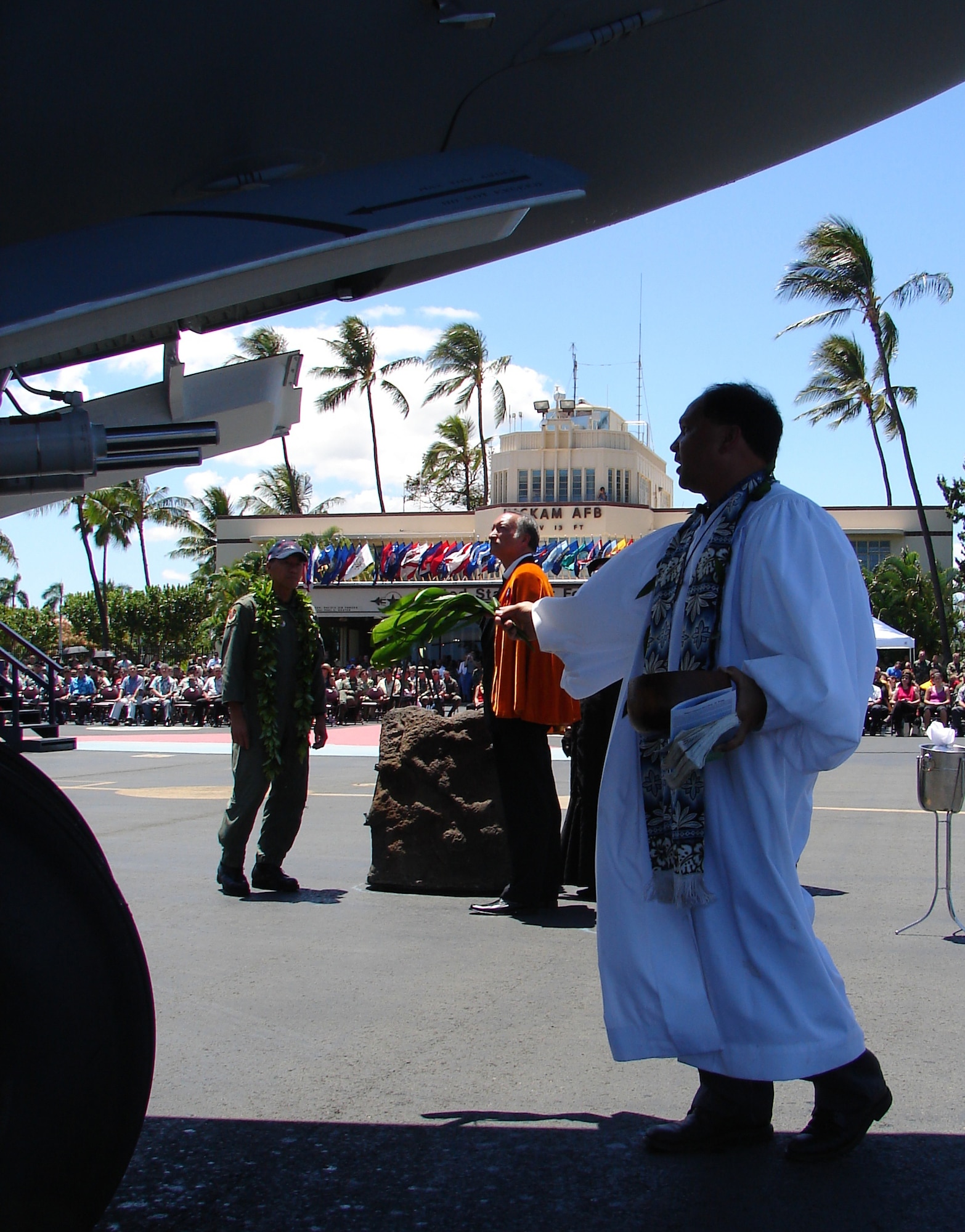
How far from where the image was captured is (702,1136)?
2.88m

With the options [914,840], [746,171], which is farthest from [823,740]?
[914,840]

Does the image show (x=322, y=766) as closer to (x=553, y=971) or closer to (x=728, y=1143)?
(x=553, y=971)

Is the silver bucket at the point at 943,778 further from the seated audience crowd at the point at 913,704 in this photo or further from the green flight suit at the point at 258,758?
the seated audience crowd at the point at 913,704

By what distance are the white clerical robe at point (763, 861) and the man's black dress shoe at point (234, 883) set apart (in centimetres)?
382

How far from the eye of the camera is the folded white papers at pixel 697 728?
8.20 ft

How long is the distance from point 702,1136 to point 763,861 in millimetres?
767

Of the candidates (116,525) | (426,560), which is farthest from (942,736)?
(116,525)

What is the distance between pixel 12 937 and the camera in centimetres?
187

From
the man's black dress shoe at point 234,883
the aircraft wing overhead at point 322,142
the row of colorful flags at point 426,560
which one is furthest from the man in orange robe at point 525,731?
the row of colorful flags at point 426,560

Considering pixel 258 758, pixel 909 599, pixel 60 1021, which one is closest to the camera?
pixel 60 1021

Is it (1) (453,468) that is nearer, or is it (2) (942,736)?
(2) (942,736)

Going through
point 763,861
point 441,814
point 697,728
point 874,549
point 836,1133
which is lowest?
point 836,1133

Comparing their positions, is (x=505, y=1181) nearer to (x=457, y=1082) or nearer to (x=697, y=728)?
(x=457, y=1082)

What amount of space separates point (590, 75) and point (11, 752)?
2.17 m
